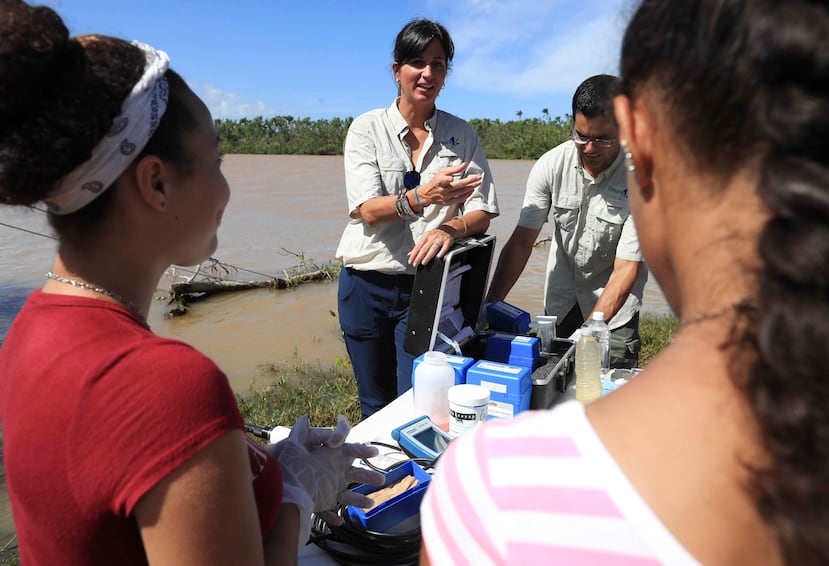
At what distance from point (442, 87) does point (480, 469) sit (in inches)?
97.5

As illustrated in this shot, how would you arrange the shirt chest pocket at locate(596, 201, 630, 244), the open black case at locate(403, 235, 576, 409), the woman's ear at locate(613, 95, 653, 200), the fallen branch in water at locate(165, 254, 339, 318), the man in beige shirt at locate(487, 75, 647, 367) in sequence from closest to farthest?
1. the woman's ear at locate(613, 95, 653, 200)
2. the open black case at locate(403, 235, 576, 409)
3. the man in beige shirt at locate(487, 75, 647, 367)
4. the shirt chest pocket at locate(596, 201, 630, 244)
5. the fallen branch in water at locate(165, 254, 339, 318)

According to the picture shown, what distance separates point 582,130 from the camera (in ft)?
9.93

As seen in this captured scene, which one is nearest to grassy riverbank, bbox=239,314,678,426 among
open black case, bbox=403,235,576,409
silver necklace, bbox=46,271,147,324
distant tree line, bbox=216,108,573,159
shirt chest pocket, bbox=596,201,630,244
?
shirt chest pocket, bbox=596,201,630,244

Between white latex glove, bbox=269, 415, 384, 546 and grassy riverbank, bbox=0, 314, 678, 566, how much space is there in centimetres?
267

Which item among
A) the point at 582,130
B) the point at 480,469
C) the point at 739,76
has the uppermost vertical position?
the point at 582,130

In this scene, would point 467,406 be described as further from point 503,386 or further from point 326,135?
point 326,135

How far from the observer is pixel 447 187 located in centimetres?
248

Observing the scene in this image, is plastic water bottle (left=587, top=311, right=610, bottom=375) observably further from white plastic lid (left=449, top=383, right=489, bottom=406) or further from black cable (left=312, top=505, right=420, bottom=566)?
black cable (left=312, top=505, right=420, bottom=566)

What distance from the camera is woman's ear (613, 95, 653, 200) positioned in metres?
0.67

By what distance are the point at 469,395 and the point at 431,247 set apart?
2.10 feet

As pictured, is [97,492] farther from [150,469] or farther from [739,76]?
[739,76]

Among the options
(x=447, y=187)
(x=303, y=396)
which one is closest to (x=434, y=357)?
(x=447, y=187)

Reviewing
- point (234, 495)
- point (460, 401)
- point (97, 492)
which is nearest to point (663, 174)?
point (234, 495)

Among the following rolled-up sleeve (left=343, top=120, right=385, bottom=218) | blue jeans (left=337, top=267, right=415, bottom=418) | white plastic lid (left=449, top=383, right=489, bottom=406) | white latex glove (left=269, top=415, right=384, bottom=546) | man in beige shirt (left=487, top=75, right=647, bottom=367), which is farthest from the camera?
man in beige shirt (left=487, top=75, right=647, bottom=367)
